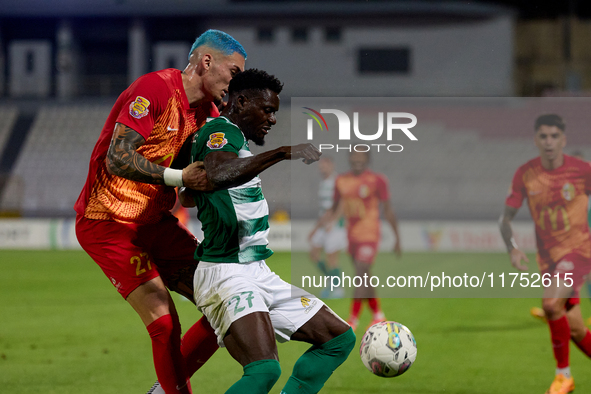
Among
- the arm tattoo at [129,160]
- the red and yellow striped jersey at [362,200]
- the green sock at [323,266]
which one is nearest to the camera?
the arm tattoo at [129,160]

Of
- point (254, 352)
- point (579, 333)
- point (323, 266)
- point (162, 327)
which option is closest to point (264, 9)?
point (323, 266)

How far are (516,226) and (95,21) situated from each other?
64.0 feet

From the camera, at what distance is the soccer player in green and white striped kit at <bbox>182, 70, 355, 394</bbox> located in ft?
10.4

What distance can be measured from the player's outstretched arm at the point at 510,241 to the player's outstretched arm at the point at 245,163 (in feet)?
8.05

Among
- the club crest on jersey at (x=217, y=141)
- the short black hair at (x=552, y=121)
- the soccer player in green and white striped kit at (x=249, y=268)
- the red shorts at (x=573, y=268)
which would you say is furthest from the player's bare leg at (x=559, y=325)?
the club crest on jersey at (x=217, y=141)

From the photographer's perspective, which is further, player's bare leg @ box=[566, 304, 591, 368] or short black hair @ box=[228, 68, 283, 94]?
player's bare leg @ box=[566, 304, 591, 368]

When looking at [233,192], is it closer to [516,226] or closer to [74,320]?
[74,320]

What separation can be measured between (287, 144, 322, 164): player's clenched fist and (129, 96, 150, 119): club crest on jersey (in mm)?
899

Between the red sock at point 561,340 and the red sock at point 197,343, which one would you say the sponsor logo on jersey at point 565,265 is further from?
the red sock at point 197,343

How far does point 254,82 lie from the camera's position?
3.45 meters

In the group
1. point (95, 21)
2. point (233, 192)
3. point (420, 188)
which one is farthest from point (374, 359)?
point (95, 21)

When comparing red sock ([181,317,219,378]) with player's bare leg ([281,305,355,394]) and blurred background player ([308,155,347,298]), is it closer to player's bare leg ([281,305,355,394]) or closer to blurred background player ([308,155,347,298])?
player's bare leg ([281,305,355,394])

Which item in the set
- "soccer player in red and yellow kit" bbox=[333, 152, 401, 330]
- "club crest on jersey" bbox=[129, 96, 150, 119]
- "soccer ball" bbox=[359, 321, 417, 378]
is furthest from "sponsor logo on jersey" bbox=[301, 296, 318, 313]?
"soccer player in red and yellow kit" bbox=[333, 152, 401, 330]

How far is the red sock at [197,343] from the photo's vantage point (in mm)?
4055
